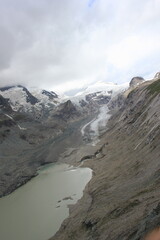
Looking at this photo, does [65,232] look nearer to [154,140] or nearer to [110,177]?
[110,177]

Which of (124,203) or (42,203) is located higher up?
(42,203)

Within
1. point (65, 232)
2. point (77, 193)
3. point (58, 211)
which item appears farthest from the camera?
point (77, 193)

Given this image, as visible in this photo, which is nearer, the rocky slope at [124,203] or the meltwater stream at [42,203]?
the rocky slope at [124,203]

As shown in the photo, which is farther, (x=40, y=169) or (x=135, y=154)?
(x=40, y=169)

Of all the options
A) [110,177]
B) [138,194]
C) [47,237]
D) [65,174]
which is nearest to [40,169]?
[65,174]

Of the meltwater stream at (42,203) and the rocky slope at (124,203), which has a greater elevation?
the meltwater stream at (42,203)

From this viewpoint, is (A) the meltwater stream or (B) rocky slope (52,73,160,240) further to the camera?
(A) the meltwater stream

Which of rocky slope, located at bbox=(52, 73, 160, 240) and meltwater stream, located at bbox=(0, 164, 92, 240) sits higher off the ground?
meltwater stream, located at bbox=(0, 164, 92, 240)

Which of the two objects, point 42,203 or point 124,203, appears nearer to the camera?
point 124,203
